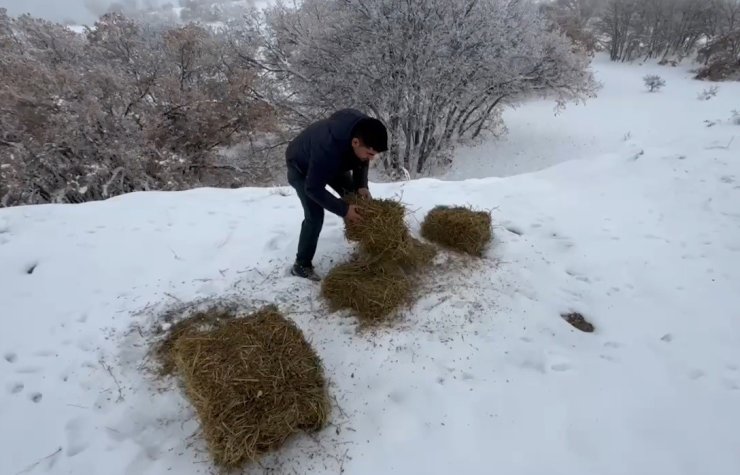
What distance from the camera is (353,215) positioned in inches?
108

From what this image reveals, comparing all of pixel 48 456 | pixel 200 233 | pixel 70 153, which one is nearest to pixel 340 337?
pixel 48 456

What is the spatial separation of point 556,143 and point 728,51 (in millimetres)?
10480

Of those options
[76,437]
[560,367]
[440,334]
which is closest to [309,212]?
[440,334]

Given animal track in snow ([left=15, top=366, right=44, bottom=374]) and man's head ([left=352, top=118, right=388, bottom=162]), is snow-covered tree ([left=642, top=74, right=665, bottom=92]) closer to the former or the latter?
man's head ([left=352, top=118, right=388, bottom=162])

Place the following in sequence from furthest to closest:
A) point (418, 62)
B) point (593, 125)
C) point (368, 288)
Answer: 1. point (593, 125)
2. point (418, 62)
3. point (368, 288)

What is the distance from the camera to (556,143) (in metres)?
12.5

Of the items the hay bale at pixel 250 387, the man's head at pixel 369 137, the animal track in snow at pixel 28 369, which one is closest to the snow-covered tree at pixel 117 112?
the animal track in snow at pixel 28 369

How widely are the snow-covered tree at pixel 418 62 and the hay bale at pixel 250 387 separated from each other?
8488 millimetres

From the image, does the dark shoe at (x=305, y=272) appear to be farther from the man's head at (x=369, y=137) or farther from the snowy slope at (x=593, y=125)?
the snowy slope at (x=593, y=125)

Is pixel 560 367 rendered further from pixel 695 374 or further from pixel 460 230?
pixel 460 230

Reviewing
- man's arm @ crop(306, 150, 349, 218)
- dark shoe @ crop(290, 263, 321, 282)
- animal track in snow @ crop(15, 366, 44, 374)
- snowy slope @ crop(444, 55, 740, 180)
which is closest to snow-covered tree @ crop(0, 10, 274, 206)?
animal track in snow @ crop(15, 366, 44, 374)

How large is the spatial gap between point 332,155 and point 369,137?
11.0 inches

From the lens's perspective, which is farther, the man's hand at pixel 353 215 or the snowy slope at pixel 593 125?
→ the snowy slope at pixel 593 125

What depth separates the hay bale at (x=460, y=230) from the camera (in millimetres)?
3359
